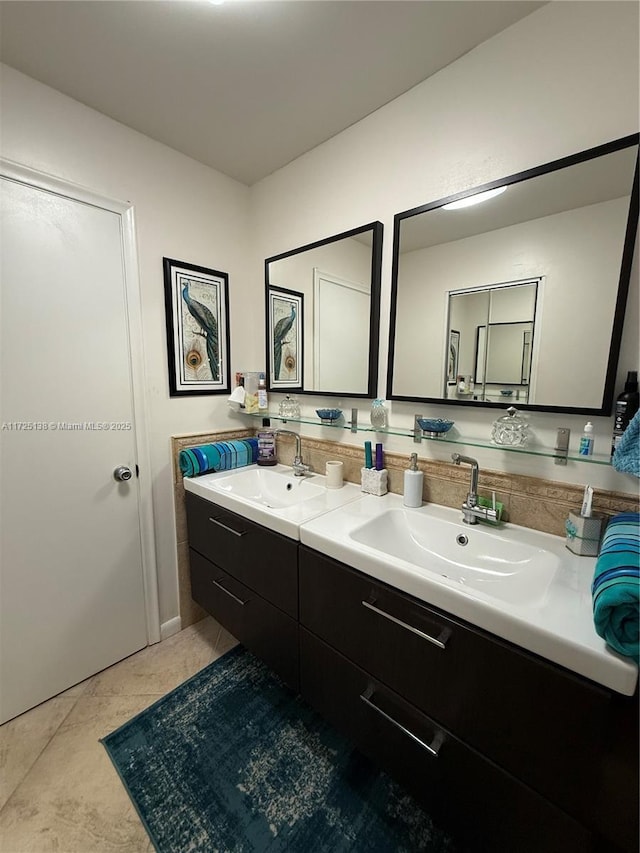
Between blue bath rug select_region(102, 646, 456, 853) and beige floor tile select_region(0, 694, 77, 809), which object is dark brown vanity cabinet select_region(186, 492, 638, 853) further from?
beige floor tile select_region(0, 694, 77, 809)

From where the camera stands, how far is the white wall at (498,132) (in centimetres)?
93

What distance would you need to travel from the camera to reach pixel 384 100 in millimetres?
1326

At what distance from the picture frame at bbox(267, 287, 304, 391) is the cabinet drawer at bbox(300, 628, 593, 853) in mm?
1222

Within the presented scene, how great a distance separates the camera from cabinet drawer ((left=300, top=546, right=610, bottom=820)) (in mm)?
670

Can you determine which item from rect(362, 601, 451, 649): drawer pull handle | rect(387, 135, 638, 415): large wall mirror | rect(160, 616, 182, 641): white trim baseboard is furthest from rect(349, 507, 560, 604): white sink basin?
rect(160, 616, 182, 641): white trim baseboard

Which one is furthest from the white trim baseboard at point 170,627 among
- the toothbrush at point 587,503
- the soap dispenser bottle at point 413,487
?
the toothbrush at point 587,503

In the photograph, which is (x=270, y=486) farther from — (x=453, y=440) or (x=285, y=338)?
(x=453, y=440)

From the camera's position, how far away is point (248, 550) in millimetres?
1364

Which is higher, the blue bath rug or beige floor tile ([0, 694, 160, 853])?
the blue bath rug

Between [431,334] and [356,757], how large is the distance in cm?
162

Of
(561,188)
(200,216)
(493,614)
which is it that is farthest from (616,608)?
(200,216)

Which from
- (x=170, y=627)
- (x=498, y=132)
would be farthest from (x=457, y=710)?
(x=498, y=132)

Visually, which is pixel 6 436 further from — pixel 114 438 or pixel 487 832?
pixel 487 832

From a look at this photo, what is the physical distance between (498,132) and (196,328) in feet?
4.86
